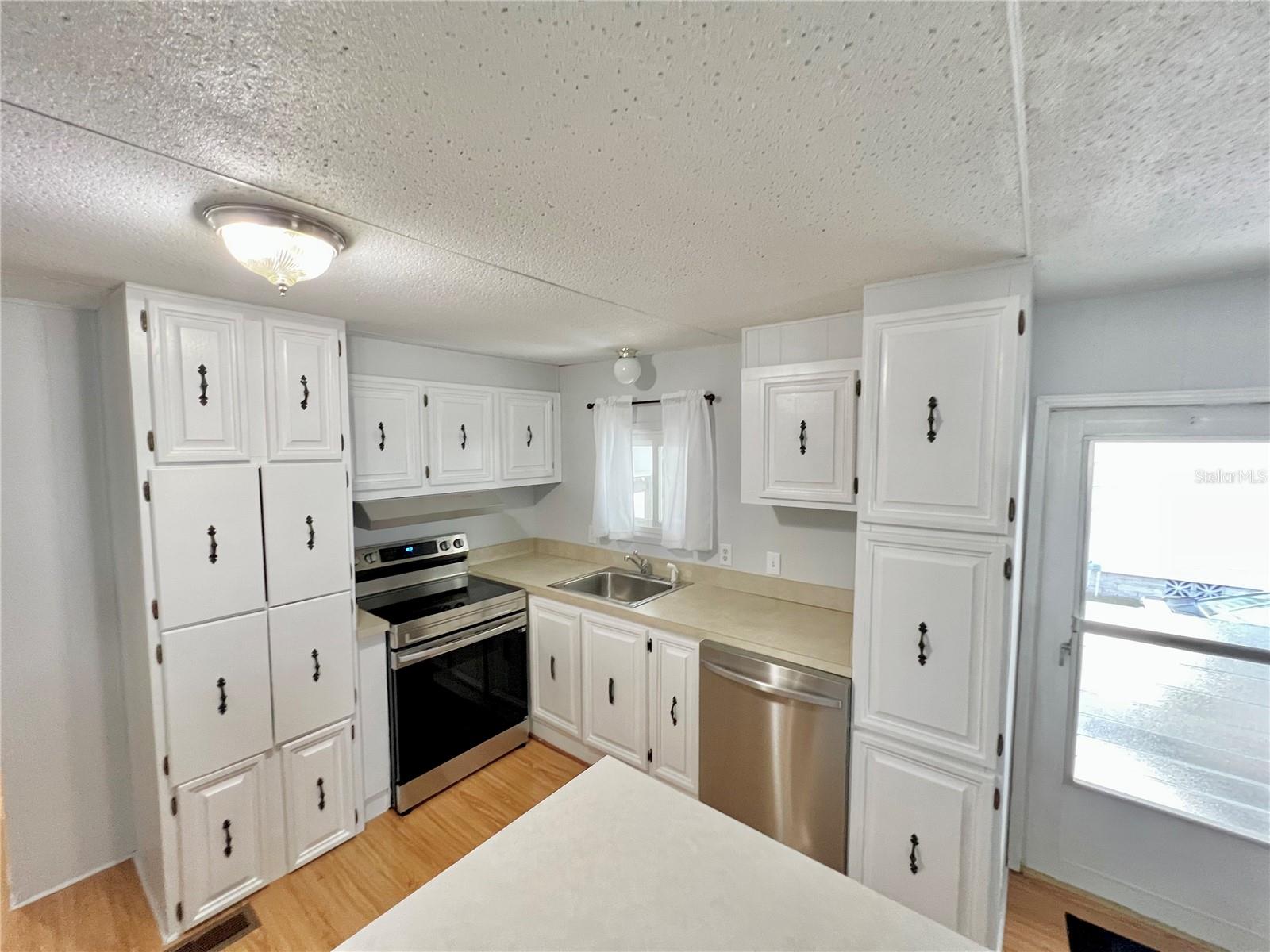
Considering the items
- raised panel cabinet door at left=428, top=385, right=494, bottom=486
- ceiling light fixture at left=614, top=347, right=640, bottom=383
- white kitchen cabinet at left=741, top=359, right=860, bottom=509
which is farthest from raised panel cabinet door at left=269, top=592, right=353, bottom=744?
white kitchen cabinet at left=741, top=359, right=860, bottom=509

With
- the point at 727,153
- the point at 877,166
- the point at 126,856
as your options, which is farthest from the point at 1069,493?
the point at 126,856

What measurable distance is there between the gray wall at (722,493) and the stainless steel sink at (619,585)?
17 centimetres

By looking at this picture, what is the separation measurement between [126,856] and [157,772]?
824 mm

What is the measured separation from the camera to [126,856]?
214 centimetres

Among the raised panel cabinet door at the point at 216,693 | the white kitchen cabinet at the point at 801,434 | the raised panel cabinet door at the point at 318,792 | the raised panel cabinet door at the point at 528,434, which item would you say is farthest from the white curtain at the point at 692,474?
the raised panel cabinet door at the point at 216,693

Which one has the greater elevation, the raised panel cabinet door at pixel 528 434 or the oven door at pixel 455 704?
the raised panel cabinet door at pixel 528 434

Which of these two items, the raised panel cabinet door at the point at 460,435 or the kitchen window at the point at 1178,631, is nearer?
the kitchen window at the point at 1178,631

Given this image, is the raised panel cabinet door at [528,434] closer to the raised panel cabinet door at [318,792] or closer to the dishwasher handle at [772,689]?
the raised panel cabinet door at [318,792]

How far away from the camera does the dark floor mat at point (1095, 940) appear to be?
70.0 inches

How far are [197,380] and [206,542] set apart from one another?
0.58 m

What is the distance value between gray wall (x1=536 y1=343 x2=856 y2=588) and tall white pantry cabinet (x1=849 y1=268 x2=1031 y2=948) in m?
0.78

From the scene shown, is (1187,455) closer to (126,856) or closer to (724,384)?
(724,384)

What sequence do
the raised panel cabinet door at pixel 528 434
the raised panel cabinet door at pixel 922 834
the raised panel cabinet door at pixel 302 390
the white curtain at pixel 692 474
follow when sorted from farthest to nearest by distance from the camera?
the raised panel cabinet door at pixel 528 434, the white curtain at pixel 692 474, the raised panel cabinet door at pixel 302 390, the raised panel cabinet door at pixel 922 834

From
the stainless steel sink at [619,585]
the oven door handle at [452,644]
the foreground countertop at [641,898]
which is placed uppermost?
the foreground countertop at [641,898]
